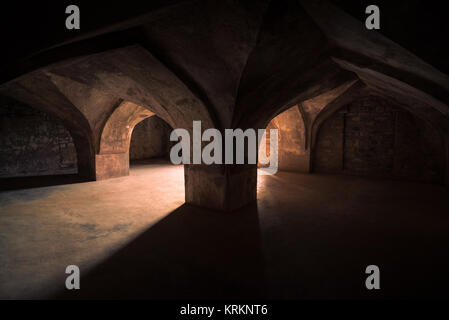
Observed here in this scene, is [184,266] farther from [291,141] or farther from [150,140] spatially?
[150,140]

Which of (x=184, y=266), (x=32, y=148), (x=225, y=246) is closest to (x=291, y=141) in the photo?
(x=225, y=246)

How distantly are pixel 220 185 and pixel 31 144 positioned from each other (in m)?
8.16

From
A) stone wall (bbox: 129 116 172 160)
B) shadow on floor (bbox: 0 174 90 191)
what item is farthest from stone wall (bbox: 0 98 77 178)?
stone wall (bbox: 129 116 172 160)

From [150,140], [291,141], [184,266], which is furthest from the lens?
[150,140]

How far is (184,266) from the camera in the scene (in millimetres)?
2830

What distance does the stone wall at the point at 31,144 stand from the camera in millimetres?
8445

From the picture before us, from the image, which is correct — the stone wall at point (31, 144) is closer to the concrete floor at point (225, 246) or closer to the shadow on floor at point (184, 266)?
the concrete floor at point (225, 246)

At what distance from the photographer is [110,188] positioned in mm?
6773

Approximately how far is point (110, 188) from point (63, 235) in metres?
3.13

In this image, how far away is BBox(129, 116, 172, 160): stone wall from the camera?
13.1 meters

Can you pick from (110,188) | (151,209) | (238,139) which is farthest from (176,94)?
(110,188)
